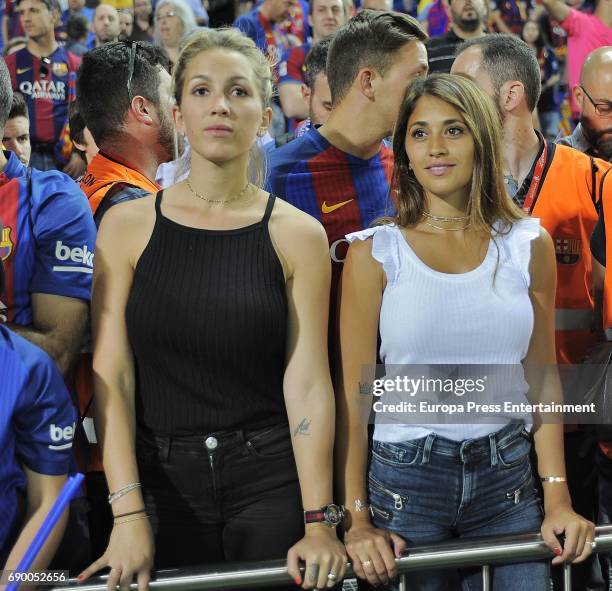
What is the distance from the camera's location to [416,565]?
2.30m

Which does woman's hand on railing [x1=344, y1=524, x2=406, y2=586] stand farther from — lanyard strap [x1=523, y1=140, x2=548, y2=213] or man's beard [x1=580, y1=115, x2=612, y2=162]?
man's beard [x1=580, y1=115, x2=612, y2=162]

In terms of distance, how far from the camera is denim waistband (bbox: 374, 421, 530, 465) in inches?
95.2

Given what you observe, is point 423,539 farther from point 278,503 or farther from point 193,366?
point 193,366

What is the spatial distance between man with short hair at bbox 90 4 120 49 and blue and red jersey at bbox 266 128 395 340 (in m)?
5.80

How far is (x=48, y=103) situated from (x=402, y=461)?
19.3ft

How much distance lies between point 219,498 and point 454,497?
57 centimetres

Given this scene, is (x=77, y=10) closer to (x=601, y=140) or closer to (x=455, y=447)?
(x=601, y=140)

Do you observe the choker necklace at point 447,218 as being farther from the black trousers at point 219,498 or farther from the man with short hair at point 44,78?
the man with short hair at point 44,78

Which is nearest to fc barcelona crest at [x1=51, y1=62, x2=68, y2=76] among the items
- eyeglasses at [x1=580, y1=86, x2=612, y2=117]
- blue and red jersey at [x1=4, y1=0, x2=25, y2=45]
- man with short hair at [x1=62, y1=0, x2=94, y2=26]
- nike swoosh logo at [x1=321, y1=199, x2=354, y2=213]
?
blue and red jersey at [x1=4, y1=0, x2=25, y2=45]

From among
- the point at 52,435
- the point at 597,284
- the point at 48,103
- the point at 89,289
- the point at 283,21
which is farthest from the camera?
the point at 283,21

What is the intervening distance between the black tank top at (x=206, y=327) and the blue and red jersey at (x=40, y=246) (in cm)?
28

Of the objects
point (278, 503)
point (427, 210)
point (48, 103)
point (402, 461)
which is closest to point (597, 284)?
point (427, 210)

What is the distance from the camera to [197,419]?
2.42 metres

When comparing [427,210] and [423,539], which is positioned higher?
[427,210]
